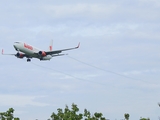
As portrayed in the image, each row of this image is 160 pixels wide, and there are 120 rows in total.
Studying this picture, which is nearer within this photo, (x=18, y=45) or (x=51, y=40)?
(x=18, y=45)

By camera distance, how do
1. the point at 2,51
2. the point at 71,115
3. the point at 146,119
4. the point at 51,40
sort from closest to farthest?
1. the point at 146,119
2. the point at 71,115
3. the point at 2,51
4. the point at 51,40

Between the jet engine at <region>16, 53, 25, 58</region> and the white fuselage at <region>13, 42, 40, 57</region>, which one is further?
the jet engine at <region>16, 53, 25, 58</region>

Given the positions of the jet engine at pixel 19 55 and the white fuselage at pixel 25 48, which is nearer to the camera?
the white fuselage at pixel 25 48

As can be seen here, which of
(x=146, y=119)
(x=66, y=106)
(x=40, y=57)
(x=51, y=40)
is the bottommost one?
(x=146, y=119)

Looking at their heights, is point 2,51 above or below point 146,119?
above

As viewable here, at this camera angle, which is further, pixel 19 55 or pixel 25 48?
pixel 19 55

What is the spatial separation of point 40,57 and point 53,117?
59.9 metres

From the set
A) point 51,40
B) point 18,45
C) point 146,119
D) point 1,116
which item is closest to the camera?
point 146,119

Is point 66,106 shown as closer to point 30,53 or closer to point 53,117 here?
point 53,117

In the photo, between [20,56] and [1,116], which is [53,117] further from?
[20,56]

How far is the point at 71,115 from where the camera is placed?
6694 cm

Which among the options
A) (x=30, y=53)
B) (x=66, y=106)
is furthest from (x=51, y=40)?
(x=66, y=106)

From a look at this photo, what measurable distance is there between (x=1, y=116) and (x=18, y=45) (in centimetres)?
6167

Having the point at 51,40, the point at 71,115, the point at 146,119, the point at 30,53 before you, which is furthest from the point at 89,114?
the point at 51,40
